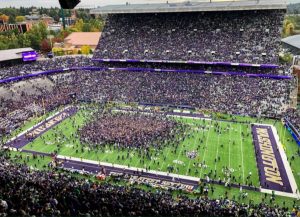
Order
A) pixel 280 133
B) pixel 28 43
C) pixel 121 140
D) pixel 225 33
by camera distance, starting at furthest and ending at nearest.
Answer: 1. pixel 28 43
2. pixel 225 33
3. pixel 280 133
4. pixel 121 140

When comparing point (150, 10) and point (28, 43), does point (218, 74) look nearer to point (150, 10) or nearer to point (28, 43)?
point (150, 10)

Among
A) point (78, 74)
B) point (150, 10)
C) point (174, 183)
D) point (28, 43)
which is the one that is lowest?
point (174, 183)

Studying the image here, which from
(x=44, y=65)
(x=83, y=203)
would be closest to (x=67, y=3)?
(x=83, y=203)

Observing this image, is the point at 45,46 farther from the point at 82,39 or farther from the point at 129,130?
the point at 129,130

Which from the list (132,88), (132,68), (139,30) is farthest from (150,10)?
(132,88)

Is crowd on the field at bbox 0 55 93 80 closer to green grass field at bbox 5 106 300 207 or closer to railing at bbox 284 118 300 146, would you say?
green grass field at bbox 5 106 300 207

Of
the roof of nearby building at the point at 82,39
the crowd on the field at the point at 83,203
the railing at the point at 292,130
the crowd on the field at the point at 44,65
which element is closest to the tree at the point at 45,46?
the roof of nearby building at the point at 82,39

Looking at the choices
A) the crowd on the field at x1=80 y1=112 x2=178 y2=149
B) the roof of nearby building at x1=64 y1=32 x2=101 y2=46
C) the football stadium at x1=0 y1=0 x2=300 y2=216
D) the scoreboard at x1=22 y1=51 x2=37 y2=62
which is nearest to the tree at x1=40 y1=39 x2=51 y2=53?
the roof of nearby building at x1=64 y1=32 x2=101 y2=46
